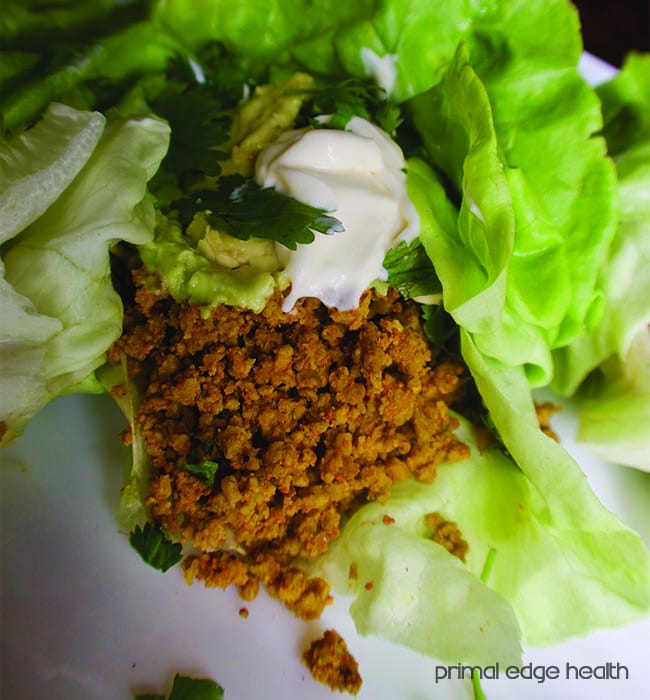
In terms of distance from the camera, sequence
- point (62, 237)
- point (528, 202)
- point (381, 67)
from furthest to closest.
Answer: point (381, 67) → point (528, 202) → point (62, 237)

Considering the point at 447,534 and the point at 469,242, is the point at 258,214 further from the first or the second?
the point at 447,534

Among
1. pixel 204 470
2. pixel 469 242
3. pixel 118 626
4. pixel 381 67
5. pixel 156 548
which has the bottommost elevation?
pixel 118 626

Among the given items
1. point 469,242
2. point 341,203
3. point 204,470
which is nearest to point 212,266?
point 341,203

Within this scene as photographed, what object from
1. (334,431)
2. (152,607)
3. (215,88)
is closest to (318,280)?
(334,431)

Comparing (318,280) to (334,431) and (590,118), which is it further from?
(590,118)

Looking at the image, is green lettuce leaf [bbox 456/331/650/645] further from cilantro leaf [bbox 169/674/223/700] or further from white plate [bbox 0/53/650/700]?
cilantro leaf [bbox 169/674/223/700]

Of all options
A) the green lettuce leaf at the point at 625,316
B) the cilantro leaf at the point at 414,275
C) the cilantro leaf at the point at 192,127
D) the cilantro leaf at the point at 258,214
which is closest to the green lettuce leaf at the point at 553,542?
the cilantro leaf at the point at 414,275
